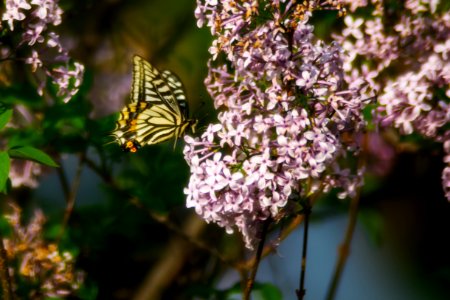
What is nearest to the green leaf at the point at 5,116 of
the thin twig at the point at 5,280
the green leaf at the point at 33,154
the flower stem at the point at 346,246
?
the green leaf at the point at 33,154

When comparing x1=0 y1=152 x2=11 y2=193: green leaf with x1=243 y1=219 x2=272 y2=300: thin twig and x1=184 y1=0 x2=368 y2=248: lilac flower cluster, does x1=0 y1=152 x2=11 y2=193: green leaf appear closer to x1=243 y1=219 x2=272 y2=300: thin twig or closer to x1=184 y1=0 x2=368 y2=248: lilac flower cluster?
x1=184 y1=0 x2=368 y2=248: lilac flower cluster

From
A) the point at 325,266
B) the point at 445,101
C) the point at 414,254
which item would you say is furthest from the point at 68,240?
the point at 414,254

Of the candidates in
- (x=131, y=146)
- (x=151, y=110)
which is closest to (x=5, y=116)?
(x=131, y=146)

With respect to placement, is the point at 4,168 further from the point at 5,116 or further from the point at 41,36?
the point at 41,36

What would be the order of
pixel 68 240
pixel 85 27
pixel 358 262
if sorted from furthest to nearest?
1. pixel 358 262
2. pixel 85 27
3. pixel 68 240

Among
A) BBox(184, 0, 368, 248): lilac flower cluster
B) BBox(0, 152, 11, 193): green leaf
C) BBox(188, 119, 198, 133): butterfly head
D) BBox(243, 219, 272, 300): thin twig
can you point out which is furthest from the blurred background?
BBox(0, 152, 11, 193): green leaf

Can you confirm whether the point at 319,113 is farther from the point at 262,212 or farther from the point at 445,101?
the point at 445,101
